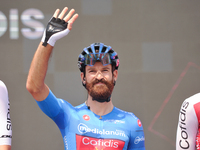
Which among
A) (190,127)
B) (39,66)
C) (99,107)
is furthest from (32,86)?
(190,127)

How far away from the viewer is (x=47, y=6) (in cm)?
470

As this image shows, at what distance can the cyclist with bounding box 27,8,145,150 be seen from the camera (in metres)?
2.71

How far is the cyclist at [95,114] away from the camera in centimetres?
271

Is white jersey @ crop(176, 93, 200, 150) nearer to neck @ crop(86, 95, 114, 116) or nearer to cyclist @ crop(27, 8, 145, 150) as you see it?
cyclist @ crop(27, 8, 145, 150)

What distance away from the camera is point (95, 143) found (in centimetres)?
275

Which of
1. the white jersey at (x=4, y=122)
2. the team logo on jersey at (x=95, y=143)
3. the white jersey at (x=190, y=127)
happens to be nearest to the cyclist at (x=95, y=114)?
the team logo on jersey at (x=95, y=143)

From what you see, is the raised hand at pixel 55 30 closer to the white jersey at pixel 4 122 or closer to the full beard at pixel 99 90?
the white jersey at pixel 4 122

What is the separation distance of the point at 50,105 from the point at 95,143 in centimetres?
58

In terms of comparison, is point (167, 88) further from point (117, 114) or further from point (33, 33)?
point (33, 33)

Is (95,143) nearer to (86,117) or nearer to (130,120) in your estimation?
(86,117)

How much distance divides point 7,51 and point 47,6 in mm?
999

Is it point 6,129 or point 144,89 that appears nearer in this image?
point 6,129

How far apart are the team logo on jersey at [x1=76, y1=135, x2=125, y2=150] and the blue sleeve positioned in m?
0.33

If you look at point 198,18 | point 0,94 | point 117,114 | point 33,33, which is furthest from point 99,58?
point 198,18
